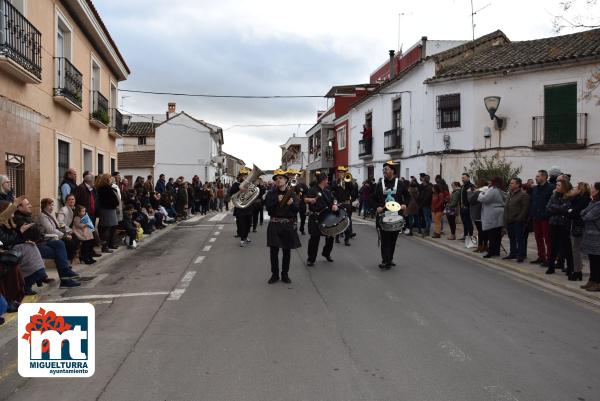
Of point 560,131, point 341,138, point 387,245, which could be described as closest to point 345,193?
point 387,245

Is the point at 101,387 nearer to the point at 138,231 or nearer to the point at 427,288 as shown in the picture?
the point at 427,288

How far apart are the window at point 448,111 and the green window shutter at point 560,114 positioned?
11.6 feet

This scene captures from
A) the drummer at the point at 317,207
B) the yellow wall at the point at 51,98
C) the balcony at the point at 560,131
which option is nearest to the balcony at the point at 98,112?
the yellow wall at the point at 51,98

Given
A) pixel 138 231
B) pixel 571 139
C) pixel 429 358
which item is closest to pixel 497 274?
pixel 429 358

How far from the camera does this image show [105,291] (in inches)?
316

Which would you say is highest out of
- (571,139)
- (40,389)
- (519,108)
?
(519,108)

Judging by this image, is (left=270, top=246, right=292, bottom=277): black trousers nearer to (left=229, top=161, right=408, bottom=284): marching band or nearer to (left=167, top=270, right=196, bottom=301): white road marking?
(left=229, top=161, right=408, bottom=284): marching band

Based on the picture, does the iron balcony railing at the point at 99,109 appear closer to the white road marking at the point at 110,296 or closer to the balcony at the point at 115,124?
the balcony at the point at 115,124

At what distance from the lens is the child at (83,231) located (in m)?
9.93

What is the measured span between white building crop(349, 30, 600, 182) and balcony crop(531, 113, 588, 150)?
0.10ft

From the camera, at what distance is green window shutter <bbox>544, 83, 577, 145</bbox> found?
61.9 feet

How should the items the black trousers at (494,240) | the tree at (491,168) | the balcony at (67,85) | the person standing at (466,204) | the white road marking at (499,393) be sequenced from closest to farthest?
the white road marking at (499,393) < the black trousers at (494,240) < the person standing at (466,204) < the balcony at (67,85) < the tree at (491,168)

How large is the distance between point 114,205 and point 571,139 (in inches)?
613

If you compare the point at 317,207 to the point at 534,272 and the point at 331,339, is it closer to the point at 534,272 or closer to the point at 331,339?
the point at 534,272
